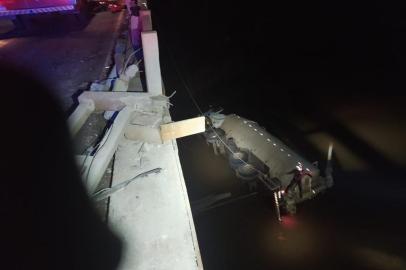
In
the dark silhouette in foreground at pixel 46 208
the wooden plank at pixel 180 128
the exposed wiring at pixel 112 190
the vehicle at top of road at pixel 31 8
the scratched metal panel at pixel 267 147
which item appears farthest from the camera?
the vehicle at top of road at pixel 31 8

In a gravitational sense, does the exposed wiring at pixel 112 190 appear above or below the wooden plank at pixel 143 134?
below

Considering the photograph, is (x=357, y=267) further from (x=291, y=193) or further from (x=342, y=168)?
(x=342, y=168)

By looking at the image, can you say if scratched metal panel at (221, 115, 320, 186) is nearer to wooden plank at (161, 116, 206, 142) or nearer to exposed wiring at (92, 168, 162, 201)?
wooden plank at (161, 116, 206, 142)

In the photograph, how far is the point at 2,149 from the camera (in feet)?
13.1

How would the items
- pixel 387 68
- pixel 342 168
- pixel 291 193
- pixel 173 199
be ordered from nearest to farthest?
pixel 173 199
pixel 291 193
pixel 342 168
pixel 387 68

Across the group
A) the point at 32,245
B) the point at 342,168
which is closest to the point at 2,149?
the point at 32,245

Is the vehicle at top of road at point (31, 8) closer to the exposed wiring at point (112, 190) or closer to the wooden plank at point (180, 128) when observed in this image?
the wooden plank at point (180, 128)

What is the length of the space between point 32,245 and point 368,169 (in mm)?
9543

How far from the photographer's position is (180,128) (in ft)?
13.3

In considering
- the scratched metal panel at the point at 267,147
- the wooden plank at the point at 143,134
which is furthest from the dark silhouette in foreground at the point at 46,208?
the scratched metal panel at the point at 267,147

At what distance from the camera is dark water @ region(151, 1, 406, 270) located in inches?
255

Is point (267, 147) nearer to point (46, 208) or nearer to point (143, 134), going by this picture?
point (143, 134)

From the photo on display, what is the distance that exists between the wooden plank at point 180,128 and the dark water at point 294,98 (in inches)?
139

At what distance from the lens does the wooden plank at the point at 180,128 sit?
3.96 meters
